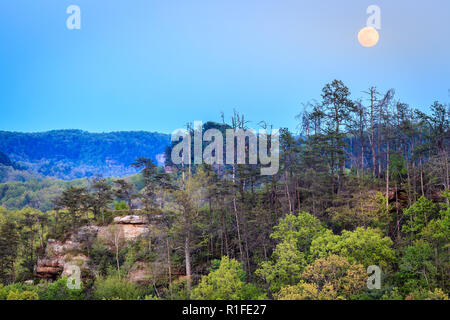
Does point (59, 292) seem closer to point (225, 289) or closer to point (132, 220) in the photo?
point (132, 220)

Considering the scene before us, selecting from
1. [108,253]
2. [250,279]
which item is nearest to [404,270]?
[250,279]

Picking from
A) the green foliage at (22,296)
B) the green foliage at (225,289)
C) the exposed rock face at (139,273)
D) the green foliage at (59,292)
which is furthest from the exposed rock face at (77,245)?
the green foliage at (225,289)

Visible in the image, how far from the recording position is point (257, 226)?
1054 inches

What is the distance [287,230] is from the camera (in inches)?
861

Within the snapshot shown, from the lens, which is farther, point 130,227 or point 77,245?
point 130,227

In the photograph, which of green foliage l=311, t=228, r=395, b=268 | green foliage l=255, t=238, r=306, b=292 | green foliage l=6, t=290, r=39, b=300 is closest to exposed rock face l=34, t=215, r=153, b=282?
green foliage l=6, t=290, r=39, b=300

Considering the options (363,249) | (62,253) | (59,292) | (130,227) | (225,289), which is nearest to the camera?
(225,289)

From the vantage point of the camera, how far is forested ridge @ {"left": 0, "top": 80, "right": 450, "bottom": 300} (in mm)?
17516

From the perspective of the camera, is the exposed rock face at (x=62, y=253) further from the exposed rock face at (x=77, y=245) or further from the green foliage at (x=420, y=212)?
the green foliage at (x=420, y=212)

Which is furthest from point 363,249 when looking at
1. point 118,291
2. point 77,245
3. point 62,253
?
point 62,253

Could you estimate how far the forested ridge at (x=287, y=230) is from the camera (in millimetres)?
17516

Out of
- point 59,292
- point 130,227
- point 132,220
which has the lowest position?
point 59,292

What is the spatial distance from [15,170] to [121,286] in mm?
185127

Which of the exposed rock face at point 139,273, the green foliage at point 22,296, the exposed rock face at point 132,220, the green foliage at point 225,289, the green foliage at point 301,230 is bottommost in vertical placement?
the exposed rock face at point 139,273
